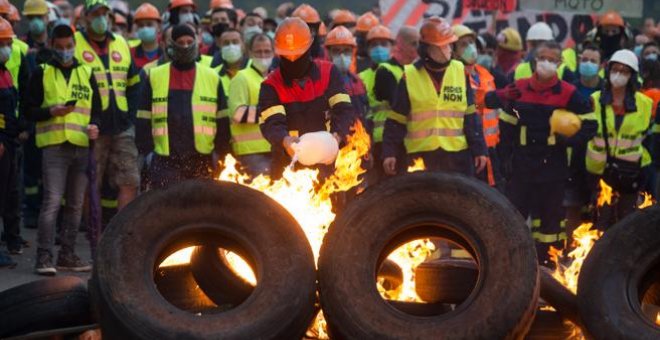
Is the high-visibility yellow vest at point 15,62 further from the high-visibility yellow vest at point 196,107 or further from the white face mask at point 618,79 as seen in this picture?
the white face mask at point 618,79

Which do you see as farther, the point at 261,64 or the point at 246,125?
the point at 261,64

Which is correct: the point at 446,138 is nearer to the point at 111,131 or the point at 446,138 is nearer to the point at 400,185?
the point at 111,131

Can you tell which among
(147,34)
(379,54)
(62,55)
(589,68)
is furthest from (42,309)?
(589,68)

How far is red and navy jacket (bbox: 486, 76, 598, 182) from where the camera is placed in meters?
14.3

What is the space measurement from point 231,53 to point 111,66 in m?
1.37

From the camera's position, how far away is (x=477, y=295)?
8391 millimetres

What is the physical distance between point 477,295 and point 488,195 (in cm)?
62

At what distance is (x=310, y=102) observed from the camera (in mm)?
11492

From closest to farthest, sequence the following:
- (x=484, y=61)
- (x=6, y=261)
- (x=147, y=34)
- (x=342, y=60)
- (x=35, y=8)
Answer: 1. (x=6, y=261)
2. (x=342, y=60)
3. (x=147, y=34)
4. (x=35, y=8)
5. (x=484, y=61)

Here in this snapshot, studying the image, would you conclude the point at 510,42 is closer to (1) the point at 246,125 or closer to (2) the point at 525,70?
(2) the point at 525,70

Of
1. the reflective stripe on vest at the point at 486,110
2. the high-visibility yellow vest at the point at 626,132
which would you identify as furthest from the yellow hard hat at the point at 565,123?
the reflective stripe on vest at the point at 486,110

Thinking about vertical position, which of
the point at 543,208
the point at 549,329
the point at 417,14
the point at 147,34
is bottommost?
the point at 543,208

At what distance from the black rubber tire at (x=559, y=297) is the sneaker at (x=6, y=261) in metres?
6.11

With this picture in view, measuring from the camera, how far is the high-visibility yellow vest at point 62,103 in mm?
13188
